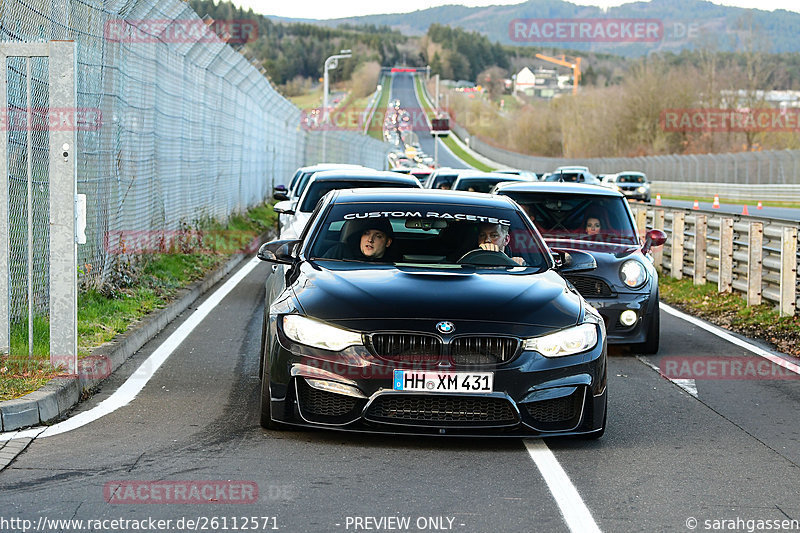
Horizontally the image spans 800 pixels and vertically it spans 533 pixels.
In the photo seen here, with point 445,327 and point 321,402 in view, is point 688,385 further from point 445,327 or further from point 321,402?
point 321,402

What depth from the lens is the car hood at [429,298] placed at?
6289 mm

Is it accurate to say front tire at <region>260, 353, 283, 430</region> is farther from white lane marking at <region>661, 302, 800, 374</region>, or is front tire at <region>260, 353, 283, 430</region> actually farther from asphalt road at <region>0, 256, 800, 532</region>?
white lane marking at <region>661, 302, 800, 374</region>

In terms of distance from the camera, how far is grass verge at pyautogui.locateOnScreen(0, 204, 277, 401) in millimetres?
7625

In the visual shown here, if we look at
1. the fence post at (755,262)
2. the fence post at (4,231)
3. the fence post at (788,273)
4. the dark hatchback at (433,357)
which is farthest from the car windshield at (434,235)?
the fence post at (755,262)

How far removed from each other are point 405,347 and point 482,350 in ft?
1.34

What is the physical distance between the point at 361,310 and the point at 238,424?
115cm

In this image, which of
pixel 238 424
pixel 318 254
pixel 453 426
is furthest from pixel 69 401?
pixel 453 426

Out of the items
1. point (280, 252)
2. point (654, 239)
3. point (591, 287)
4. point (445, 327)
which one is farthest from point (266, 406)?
point (654, 239)

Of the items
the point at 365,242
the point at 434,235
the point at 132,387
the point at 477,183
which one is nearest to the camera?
the point at 365,242

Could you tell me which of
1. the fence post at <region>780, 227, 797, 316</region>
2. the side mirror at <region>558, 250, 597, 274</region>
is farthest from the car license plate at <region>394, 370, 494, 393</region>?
the fence post at <region>780, 227, 797, 316</region>

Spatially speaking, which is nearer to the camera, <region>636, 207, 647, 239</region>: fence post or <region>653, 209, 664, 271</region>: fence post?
<region>653, 209, 664, 271</region>: fence post

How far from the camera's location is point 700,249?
54.4ft

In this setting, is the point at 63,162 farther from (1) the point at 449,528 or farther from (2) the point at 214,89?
(2) the point at 214,89

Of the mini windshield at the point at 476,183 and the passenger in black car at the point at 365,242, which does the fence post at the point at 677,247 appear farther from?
the passenger in black car at the point at 365,242
